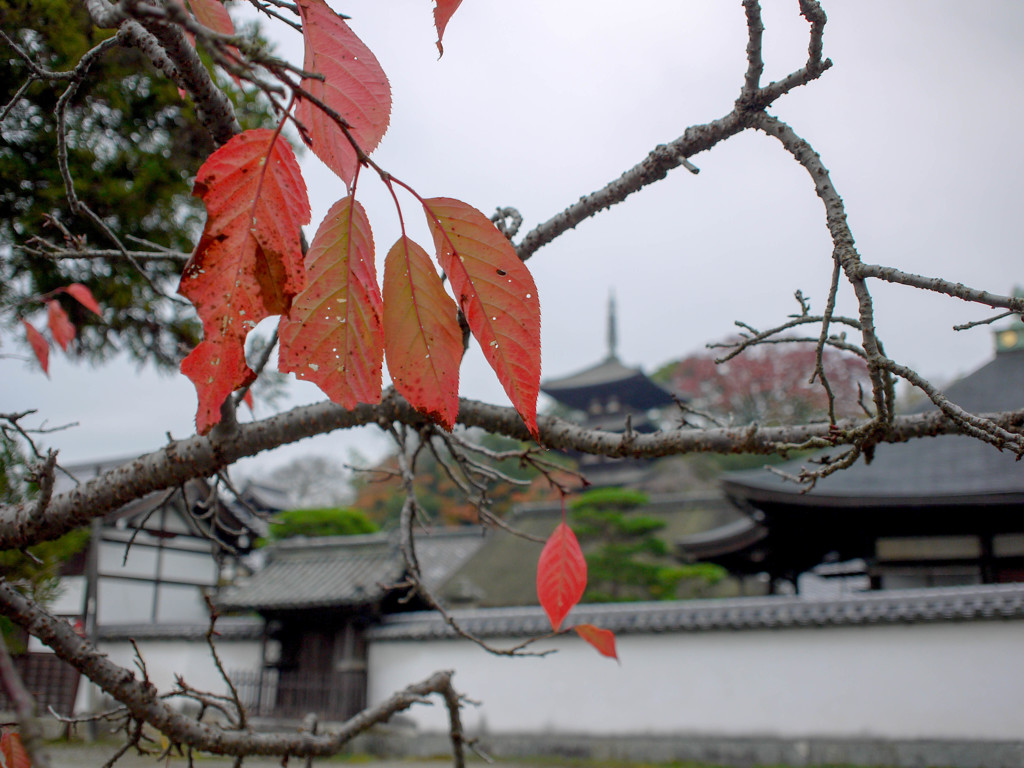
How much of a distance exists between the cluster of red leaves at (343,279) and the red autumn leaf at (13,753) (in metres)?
0.80

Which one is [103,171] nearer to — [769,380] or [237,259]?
[237,259]

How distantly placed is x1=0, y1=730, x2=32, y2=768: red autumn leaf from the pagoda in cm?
1989

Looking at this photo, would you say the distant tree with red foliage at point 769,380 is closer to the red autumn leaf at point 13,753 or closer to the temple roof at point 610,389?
the temple roof at point 610,389

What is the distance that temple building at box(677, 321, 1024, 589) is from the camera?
7461 millimetres

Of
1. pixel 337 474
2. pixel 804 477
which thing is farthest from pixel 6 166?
pixel 337 474

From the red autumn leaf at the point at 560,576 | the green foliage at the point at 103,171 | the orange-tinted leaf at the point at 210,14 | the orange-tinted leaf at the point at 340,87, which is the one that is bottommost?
the red autumn leaf at the point at 560,576

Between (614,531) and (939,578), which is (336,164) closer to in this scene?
(939,578)

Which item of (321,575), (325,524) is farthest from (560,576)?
(325,524)

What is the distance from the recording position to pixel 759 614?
7711 mm

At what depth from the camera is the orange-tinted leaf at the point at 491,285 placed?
60cm

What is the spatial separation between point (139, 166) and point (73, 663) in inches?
155

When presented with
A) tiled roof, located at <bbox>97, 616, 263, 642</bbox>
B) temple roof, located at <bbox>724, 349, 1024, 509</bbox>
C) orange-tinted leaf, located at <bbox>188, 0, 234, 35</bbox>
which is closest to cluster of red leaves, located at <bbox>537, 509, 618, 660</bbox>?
orange-tinted leaf, located at <bbox>188, 0, 234, 35</bbox>

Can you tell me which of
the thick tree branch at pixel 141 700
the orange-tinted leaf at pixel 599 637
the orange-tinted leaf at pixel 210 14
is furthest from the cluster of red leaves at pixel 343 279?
the orange-tinted leaf at pixel 599 637

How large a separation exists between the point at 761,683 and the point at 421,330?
26.4 ft
